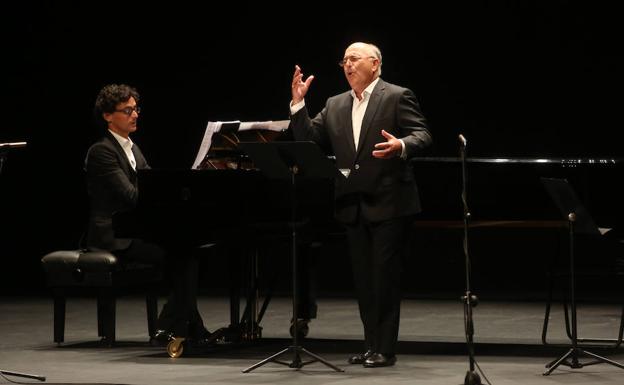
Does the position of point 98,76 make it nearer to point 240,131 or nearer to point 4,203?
point 4,203

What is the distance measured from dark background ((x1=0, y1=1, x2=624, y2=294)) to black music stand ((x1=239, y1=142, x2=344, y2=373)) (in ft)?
11.4

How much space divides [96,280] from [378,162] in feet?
5.92

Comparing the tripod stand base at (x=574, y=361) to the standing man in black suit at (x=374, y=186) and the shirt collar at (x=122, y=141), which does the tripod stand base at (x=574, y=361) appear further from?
the shirt collar at (x=122, y=141)

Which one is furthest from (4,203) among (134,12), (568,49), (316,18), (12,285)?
(568,49)

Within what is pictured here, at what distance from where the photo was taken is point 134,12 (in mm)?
9062

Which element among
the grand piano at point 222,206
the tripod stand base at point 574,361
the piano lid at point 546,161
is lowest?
the tripod stand base at point 574,361

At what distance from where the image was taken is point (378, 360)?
5152 mm

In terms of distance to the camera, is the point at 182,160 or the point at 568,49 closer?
the point at 568,49

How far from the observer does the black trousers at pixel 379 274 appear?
5172 mm

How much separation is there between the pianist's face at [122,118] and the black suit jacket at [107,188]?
6 centimetres

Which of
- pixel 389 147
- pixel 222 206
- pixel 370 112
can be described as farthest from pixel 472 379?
pixel 222 206

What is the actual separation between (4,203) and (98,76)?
1.31 m

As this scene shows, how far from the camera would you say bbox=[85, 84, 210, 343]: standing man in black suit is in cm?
572

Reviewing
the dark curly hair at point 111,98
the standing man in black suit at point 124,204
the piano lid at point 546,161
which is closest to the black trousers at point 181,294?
the standing man in black suit at point 124,204
